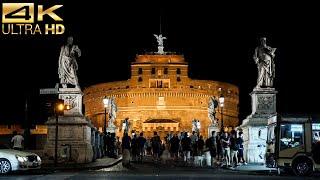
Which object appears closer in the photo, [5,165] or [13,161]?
[5,165]

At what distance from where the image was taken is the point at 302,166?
955 inches

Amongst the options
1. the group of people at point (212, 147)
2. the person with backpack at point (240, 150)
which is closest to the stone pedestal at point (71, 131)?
the group of people at point (212, 147)

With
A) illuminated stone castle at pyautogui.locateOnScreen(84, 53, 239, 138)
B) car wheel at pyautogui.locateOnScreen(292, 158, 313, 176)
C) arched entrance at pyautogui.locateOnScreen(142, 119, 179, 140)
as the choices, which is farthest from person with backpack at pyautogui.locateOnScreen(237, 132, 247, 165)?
illuminated stone castle at pyautogui.locateOnScreen(84, 53, 239, 138)

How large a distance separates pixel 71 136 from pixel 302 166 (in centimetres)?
1107

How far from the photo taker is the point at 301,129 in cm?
2483

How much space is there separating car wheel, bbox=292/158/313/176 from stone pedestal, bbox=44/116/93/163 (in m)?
10.4

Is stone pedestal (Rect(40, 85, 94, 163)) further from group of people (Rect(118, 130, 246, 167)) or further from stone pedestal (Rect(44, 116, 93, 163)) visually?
group of people (Rect(118, 130, 246, 167))

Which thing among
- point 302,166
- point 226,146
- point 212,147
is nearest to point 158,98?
point 212,147

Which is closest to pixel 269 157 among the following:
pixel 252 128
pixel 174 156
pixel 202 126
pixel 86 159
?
pixel 252 128

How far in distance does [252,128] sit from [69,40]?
30.5 feet

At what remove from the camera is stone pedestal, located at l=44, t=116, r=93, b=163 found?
30750mm

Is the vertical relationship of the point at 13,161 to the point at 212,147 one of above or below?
below

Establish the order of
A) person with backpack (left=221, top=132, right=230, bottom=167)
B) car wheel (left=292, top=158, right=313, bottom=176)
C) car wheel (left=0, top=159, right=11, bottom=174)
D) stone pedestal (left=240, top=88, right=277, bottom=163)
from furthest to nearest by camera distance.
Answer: stone pedestal (left=240, top=88, right=277, bottom=163) < person with backpack (left=221, top=132, right=230, bottom=167) < car wheel (left=292, top=158, right=313, bottom=176) < car wheel (left=0, top=159, right=11, bottom=174)

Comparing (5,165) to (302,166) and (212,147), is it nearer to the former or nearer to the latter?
(302,166)
